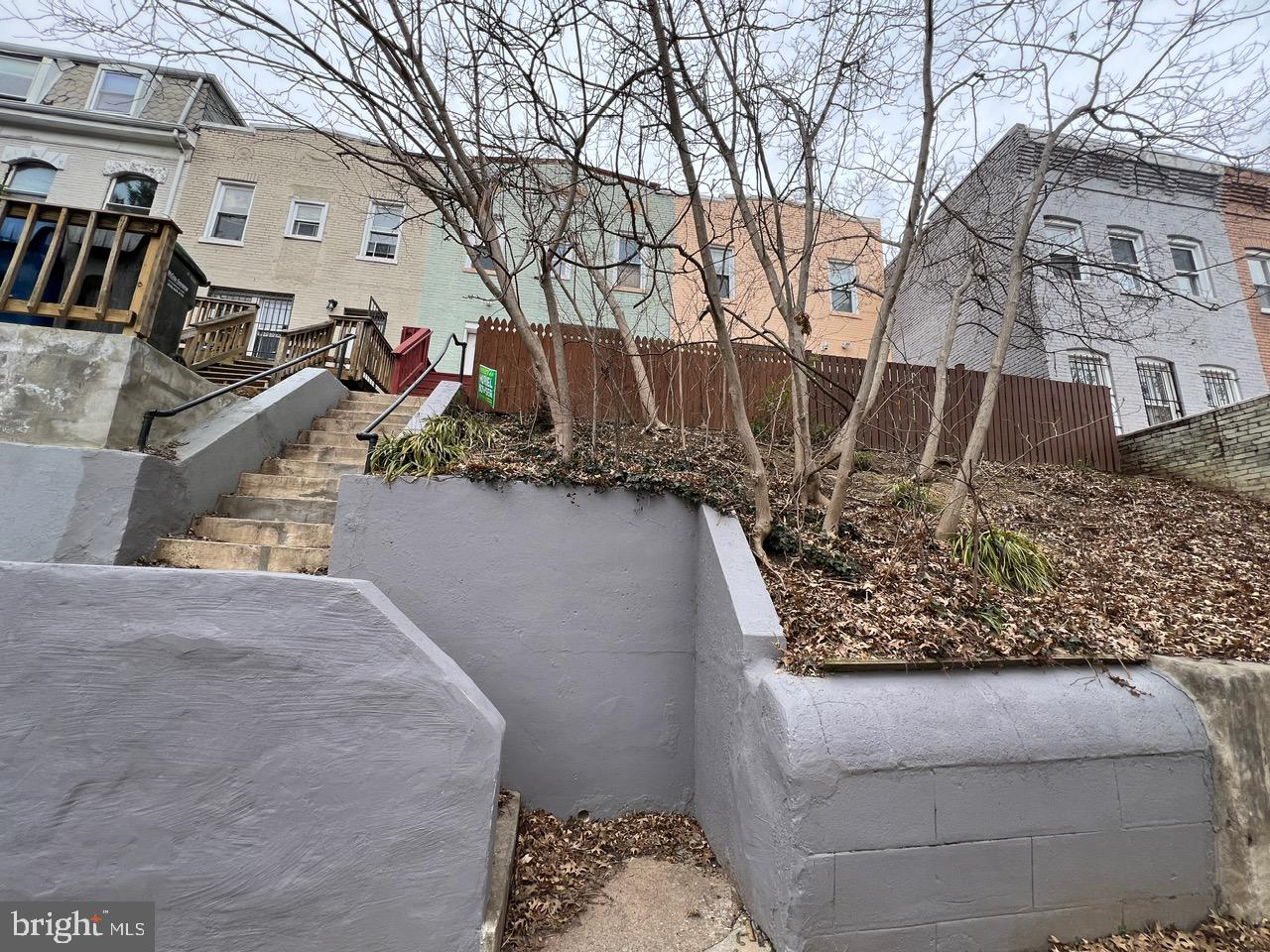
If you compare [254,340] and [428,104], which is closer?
[428,104]

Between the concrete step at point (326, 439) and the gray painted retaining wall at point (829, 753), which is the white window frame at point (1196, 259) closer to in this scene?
the gray painted retaining wall at point (829, 753)

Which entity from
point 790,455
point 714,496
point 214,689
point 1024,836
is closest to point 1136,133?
point 790,455

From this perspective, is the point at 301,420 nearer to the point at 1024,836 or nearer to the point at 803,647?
the point at 803,647

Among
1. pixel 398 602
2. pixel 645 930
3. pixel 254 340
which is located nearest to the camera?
pixel 645 930

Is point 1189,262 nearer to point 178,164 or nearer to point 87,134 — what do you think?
point 178,164

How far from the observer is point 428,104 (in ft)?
15.9

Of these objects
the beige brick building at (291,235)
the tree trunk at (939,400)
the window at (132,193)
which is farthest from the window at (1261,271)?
the window at (132,193)

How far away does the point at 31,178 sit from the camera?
43.5 ft

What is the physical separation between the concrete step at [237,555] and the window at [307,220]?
12.8m

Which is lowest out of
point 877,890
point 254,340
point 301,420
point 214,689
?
point 877,890

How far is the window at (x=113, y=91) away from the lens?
13.9 m

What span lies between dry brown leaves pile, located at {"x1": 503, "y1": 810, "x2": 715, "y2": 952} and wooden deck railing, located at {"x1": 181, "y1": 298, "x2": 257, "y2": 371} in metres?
7.77

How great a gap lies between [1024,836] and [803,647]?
134 centimetres

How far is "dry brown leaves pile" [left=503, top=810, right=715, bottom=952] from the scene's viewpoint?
2.89m
